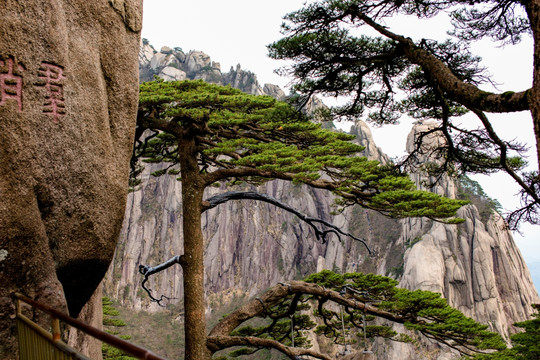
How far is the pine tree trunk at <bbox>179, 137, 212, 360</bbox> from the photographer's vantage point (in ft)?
20.9

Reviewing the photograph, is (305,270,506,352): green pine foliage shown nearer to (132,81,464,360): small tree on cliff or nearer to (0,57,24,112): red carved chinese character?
(132,81,464,360): small tree on cliff

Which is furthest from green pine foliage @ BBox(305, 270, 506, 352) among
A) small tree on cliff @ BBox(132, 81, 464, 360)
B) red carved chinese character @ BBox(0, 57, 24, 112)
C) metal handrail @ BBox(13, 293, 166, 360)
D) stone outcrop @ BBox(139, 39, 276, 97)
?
stone outcrop @ BBox(139, 39, 276, 97)

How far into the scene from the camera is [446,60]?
17.2ft

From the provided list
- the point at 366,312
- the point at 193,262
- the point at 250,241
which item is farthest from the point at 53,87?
the point at 250,241

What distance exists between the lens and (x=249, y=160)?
6.16m

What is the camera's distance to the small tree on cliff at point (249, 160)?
19.8 ft

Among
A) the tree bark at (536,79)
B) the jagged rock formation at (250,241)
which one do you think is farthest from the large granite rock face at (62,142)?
the jagged rock formation at (250,241)

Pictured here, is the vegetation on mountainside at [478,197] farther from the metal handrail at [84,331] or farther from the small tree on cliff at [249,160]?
the metal handrail at [84,331]

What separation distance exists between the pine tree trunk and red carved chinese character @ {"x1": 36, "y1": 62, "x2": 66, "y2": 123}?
11.7 feet

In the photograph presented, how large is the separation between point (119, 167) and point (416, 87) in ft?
13.4

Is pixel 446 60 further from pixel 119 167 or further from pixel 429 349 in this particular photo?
pixel 429 349

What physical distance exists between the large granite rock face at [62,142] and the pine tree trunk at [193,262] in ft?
8.58

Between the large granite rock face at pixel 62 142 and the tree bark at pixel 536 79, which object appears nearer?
the tree bark at pixel 536 79

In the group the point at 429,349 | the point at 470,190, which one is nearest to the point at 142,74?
the point at 470,190
